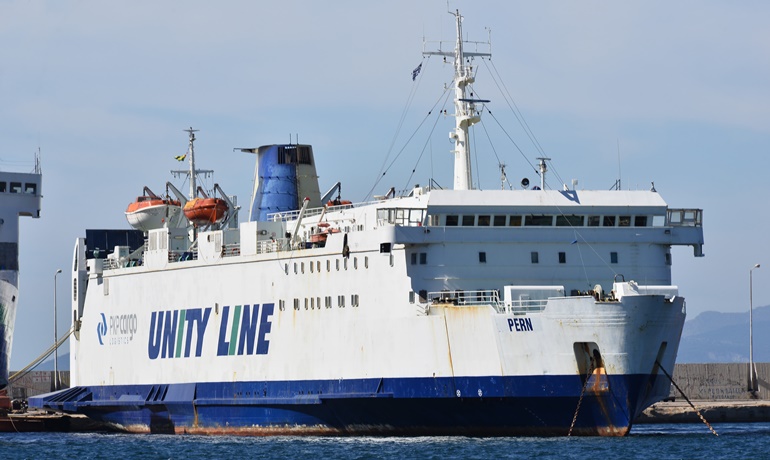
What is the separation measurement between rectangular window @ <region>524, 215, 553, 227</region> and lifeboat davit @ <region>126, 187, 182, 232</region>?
17.7 meters

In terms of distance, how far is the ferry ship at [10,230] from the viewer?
64.4 m

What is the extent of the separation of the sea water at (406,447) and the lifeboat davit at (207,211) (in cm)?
740

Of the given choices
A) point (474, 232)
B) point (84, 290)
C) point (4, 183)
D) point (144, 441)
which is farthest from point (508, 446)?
point (4, 183)

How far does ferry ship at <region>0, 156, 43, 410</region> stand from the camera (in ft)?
211

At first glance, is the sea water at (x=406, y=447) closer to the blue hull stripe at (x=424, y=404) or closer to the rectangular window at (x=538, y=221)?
the blue hull stripe at (x=424, y=404)

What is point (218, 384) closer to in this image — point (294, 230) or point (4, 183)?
point (294, 230)

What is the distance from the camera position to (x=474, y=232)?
42594mm

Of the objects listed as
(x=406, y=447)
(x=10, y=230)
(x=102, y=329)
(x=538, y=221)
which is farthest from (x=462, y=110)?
(x=10, y=230)

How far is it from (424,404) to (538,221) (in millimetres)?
6032

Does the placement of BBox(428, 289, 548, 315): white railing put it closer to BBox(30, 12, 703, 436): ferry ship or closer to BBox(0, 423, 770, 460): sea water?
BBox(30, 12, 703, 436): ferry ship


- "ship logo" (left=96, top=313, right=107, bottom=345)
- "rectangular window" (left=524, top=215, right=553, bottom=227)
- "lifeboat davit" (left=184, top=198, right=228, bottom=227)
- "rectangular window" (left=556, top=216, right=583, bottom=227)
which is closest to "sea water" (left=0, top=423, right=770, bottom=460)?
"ship logo" (left=96, top=313, right=107, bottom=345)

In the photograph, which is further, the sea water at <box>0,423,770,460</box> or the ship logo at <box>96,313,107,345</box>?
the ship logo at <box>96,313,107,345</box>

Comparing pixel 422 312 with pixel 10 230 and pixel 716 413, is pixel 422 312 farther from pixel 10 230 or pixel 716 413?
pixel 10 230

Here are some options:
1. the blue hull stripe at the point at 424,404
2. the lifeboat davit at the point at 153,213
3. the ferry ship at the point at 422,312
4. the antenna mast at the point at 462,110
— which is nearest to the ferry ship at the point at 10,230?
the lifeboat davit at the point at 153,213
